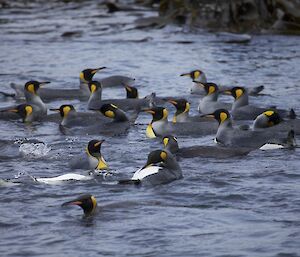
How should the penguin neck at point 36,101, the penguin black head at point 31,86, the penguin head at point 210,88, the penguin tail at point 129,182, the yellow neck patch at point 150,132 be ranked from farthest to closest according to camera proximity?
the penguin black head at point 31,86
the penguin head at point 210,88
the penguin neck at point 36,101
the yellow neck patch at point 150,132
the penguin tail at point 129,182

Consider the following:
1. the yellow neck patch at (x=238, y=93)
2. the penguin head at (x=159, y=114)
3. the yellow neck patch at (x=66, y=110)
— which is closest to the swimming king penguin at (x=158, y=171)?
the penguin head at (x=159, y=114)

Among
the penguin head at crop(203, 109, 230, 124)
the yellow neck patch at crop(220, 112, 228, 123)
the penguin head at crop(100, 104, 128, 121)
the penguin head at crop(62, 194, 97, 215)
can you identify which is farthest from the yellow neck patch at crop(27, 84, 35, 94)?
the penguin head at crop(62, 194, 97, 215)

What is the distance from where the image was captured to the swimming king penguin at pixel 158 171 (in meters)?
10.9

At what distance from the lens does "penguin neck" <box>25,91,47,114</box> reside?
51.2 feet

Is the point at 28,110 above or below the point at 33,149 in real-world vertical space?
below

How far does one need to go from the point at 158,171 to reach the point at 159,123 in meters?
2.98

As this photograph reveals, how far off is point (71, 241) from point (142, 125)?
576 cm

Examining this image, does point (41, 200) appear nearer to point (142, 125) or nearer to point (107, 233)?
point (107, 233)

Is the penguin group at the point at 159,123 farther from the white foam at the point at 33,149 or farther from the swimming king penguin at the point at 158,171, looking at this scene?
the white foam at the point at 33,149

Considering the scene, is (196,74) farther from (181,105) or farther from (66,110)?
(66,110)

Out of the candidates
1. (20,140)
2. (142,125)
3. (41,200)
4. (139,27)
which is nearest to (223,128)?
(142,125)

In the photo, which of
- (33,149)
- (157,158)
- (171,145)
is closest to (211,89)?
(171,145)

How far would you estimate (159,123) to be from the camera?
1395 centimetres

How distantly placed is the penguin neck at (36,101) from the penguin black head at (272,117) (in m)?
3.73
